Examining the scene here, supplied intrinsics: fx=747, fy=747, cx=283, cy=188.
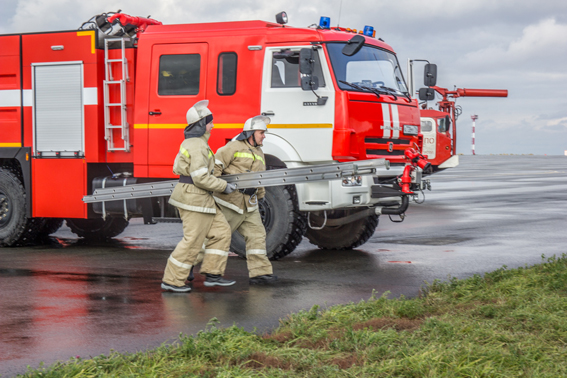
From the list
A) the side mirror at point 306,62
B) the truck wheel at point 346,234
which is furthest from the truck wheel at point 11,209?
the side mirror at point 306,62

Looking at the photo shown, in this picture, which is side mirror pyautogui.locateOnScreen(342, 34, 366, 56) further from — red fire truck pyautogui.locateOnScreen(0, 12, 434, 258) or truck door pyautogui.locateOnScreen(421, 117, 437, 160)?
truck door pyautogui.locateOnScreen(421, 117, 437, 160)

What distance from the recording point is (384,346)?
4984mm

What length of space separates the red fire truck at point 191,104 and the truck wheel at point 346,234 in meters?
0.02

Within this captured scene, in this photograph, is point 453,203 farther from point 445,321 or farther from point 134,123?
point 445,321

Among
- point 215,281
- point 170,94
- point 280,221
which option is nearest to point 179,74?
point 170,94

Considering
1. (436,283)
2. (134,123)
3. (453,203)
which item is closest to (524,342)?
(436,283)

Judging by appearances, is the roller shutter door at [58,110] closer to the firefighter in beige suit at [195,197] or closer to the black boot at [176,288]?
the firefighter in beige suit at [195,197]

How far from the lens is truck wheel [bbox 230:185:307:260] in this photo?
9406mm

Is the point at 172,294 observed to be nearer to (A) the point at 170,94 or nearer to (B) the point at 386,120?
(A) the point at 170,94

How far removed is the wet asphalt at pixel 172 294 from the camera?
5910 mm

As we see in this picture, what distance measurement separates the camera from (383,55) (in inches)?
406

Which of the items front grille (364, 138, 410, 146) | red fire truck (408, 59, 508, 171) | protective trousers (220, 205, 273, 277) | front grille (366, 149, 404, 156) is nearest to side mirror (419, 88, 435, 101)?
front grille (364, 138, 410, 146)

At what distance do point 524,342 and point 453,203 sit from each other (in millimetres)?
14946

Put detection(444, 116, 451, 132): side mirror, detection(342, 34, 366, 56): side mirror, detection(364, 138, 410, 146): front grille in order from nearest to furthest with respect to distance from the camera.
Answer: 1. detection(342, 34, 366, 56): side mirror
2. detection(364, 138, 410, 146): front grille
3. detection(444, 116, 451, 132): side mirror
